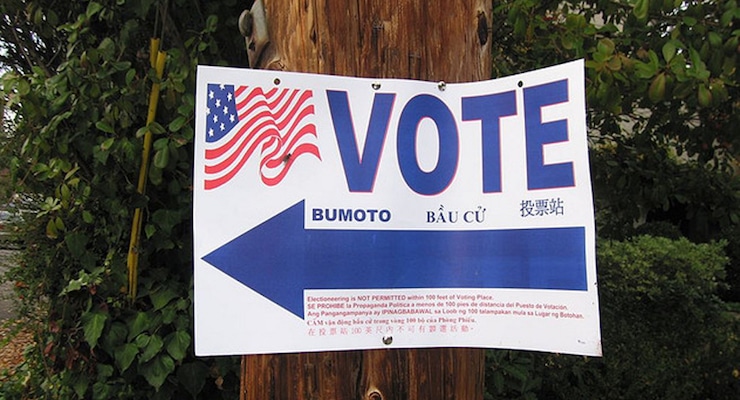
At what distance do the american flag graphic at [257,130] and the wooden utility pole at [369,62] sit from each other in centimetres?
10

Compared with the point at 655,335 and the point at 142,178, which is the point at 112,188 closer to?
the point at 142,178

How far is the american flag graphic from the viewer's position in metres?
1.21

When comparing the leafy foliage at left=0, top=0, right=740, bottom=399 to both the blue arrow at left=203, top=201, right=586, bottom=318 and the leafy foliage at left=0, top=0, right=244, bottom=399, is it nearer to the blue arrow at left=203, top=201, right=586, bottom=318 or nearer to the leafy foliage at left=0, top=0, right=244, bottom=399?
the leafy foliage at left=0, top=0, right=244, bottom=399

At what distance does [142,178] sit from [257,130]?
1.53m

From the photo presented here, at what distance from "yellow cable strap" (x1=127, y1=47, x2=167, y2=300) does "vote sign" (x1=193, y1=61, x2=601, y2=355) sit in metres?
1.42

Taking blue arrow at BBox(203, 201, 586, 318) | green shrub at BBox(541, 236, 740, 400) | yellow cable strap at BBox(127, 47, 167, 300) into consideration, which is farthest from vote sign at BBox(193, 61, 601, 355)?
green shrub at BBox(541, 236, 740, 400)

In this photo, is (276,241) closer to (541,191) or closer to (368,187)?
(368,187)

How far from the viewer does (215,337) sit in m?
1.18

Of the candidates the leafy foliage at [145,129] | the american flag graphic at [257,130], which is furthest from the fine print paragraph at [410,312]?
the leafy foliage at [145,129]

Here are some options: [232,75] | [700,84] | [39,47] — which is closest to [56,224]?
[39,47]

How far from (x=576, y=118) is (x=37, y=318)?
2904 millimetres

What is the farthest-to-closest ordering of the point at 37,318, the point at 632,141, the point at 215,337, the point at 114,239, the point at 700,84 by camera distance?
the point at 632,141
the point at 37,318
the point at 114,239
the point at 700,84
the point at 215,337

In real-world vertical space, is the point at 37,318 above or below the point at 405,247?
below

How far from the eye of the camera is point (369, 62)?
128 centimetres
